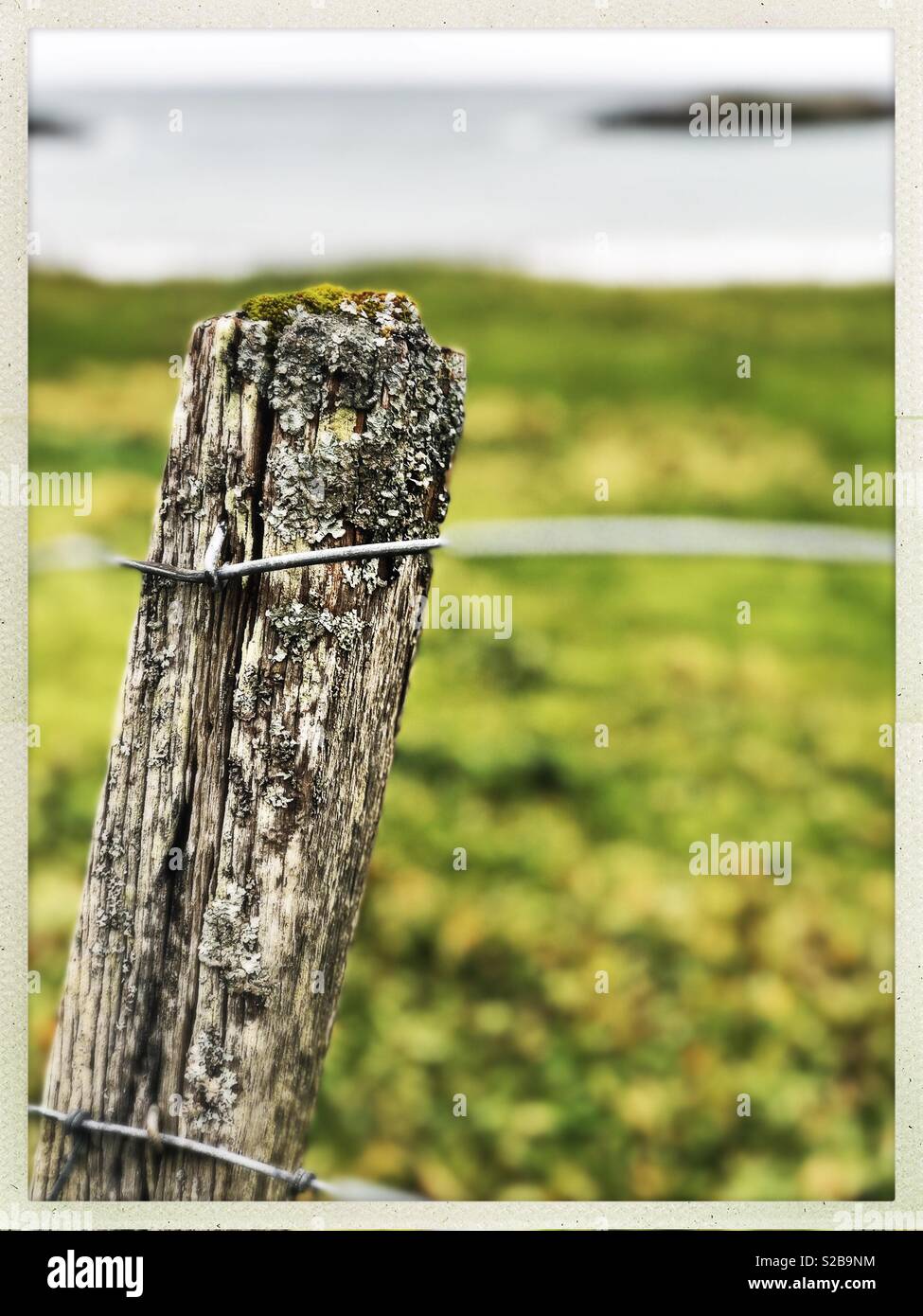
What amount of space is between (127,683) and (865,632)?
2606 mm

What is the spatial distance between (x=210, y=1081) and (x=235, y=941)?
0.24 meters

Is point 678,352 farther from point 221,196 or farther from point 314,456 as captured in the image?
point 314,456

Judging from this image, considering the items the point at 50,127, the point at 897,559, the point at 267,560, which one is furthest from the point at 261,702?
the point at 50,127

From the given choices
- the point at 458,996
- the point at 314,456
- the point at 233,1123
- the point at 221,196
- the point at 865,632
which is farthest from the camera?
the point at 865,632

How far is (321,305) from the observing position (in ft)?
4.17

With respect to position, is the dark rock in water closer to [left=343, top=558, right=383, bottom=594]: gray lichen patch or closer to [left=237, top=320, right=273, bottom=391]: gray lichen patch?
[left=237, top=320, right=273, bottom=391]: gray lichen patch

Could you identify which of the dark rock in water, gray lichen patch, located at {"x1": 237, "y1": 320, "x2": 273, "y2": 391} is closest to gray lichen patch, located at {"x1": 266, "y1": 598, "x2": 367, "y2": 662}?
gray lichen patch, located at {"x1": 237, "y1": 320, "x2": 273, "y2": 391}

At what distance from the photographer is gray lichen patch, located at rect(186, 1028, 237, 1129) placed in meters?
1.37

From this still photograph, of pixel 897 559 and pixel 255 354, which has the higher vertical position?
pixel 255 354

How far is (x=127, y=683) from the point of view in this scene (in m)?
1.33

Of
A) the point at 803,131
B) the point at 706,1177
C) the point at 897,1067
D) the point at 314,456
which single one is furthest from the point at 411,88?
the point at 706,1177

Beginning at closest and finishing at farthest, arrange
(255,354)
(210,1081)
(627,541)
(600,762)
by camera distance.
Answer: (255,354), (210,1081), (627,541), (600,762)

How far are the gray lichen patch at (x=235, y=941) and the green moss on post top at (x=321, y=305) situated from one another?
76 centimetres

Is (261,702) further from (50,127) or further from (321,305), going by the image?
(50,127)
